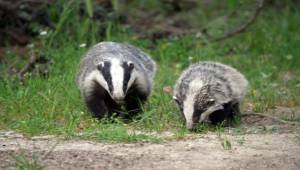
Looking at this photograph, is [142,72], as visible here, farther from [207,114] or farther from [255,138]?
[255,138]

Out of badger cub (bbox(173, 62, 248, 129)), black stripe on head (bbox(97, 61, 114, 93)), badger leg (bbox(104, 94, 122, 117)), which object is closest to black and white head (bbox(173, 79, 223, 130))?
badger cub (bbox(173, 62, 248, 129))

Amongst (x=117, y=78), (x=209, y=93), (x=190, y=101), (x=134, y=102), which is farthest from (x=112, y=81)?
(x=209, y=93)

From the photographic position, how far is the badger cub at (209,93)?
22.1 feet

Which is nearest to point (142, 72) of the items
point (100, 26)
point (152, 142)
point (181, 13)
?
point (152, 142)

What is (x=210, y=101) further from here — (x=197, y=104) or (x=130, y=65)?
(x=130, y=65)

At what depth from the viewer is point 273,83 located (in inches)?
346

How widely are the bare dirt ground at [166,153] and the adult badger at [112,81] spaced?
873mm

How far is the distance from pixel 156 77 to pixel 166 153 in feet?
10.7

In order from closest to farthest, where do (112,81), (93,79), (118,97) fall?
(118,97) → (112,81) → (93,79)

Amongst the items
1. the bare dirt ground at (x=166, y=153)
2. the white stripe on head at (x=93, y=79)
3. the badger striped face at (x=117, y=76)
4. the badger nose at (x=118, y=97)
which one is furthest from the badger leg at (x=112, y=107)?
the bare dirt ground at (x=166, y=153)

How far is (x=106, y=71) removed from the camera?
22.7ft

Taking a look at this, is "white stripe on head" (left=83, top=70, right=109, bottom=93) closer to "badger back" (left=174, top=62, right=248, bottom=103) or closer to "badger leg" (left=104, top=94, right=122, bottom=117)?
"badger leg" (left=104, top=94, right=122, bottom=117)

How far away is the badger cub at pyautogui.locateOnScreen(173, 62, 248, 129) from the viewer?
6.73 m

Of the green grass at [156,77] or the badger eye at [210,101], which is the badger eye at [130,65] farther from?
the badger eye at [210,101]
